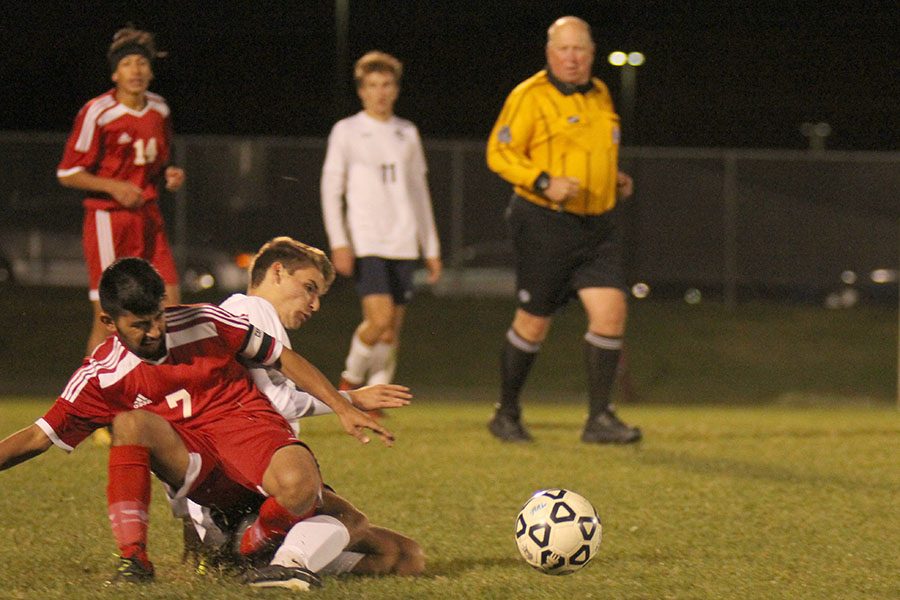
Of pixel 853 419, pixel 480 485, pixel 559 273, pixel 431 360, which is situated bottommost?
pixel 431 360

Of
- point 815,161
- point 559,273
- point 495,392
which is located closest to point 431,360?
point 495,392

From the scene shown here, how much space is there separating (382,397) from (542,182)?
11.7 feet

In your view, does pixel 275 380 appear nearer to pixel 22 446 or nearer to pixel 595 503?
pixel 22 446

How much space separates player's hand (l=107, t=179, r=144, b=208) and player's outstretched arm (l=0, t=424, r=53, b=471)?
3.66 metres

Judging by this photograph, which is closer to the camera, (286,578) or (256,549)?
(286,578)

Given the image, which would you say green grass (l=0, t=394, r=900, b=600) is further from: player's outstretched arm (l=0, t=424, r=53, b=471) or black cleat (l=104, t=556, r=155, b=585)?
player's outstretched arm (l=0, t=424, r=53, b=471)

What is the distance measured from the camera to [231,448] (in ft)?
15.5

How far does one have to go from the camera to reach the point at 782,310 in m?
22.1

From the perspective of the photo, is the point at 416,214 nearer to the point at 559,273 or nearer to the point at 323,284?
the point at 559,273

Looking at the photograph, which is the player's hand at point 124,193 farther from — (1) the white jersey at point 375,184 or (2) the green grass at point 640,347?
(2) the green grass at point 640,347

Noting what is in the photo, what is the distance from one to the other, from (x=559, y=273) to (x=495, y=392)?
761 cm

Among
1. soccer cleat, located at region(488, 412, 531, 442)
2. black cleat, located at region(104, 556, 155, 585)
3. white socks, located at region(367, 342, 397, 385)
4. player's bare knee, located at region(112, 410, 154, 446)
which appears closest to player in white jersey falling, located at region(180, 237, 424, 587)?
black cleat, located at region(104, 556, 155, 585)

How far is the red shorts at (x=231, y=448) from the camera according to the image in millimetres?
4680

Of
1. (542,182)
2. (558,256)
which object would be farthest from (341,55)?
(542,182)
